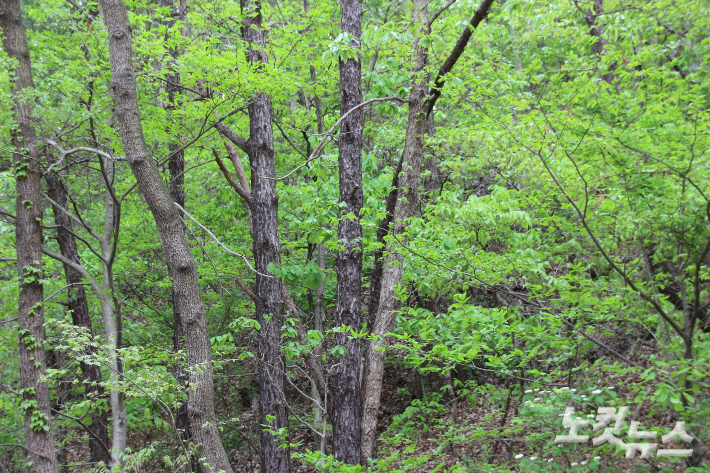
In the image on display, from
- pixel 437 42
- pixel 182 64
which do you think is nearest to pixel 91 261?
pixel 182 64

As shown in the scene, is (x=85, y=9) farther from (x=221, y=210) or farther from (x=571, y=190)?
(x=571, y=190)

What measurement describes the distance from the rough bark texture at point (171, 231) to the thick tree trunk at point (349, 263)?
1.44 meters

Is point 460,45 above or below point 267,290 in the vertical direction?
above

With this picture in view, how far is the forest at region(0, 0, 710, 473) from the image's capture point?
11.1ft

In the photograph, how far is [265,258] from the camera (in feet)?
22.7

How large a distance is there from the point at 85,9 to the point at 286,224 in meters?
4.98

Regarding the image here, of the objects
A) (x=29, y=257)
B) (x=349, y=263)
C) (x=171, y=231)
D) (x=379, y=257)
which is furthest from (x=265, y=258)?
(x=29, y=257)

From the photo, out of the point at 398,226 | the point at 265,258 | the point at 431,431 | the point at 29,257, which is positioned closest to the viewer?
the point at 398,226

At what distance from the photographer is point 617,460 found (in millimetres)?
3797

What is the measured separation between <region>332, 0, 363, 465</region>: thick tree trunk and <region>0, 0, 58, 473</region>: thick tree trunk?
14.4ft

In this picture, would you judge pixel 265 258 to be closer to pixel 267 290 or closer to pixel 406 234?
pixel 267 290

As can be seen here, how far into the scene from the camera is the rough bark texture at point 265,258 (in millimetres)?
6598

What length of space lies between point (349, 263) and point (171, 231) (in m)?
2.14

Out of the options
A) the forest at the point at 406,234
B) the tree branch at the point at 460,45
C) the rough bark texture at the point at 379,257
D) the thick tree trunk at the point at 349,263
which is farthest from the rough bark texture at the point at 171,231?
the tree branch at the point at 460,45
